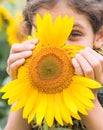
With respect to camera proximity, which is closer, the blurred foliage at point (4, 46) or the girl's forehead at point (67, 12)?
the girl's forehead at point (67, 12)

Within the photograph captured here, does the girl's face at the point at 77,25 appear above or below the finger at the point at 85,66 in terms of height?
above

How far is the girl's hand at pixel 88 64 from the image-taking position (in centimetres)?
142

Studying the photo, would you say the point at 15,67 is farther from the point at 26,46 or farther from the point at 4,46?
the point at 4,46

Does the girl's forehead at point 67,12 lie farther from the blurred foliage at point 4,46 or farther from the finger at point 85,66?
the blurred foliage at point 4,46

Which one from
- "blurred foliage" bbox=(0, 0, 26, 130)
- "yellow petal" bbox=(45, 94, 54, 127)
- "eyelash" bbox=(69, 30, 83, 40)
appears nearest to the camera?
"yellow petal" bbox=(45, 94, 54, 127)

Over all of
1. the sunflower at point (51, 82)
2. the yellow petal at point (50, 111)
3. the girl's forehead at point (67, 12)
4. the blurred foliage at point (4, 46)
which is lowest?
the blurred foliage at point (4, 46)

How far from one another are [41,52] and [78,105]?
0.16 metres

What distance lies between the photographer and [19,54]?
4.90 feet

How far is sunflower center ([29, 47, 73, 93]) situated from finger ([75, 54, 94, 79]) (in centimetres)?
3

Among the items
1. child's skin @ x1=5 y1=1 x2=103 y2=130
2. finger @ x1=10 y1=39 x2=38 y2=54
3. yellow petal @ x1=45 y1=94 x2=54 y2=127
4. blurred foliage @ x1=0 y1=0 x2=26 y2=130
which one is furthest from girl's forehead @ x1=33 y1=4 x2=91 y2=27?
blurred foliage @ x1=0 y1=0 x2=26 y2=130

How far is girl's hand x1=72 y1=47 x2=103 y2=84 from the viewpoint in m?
1.42

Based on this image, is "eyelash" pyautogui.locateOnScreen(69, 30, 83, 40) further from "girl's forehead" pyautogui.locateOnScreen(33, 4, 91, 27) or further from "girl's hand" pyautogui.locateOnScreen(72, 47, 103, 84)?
"girl's hand" pyautogui.locateOnScreen(72, 47, 103, 84)

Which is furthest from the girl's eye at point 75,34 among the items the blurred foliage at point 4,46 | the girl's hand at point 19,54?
the blurred foliage at point 4,46

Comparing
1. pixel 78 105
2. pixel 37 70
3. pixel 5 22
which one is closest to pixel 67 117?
pixel 78 105
